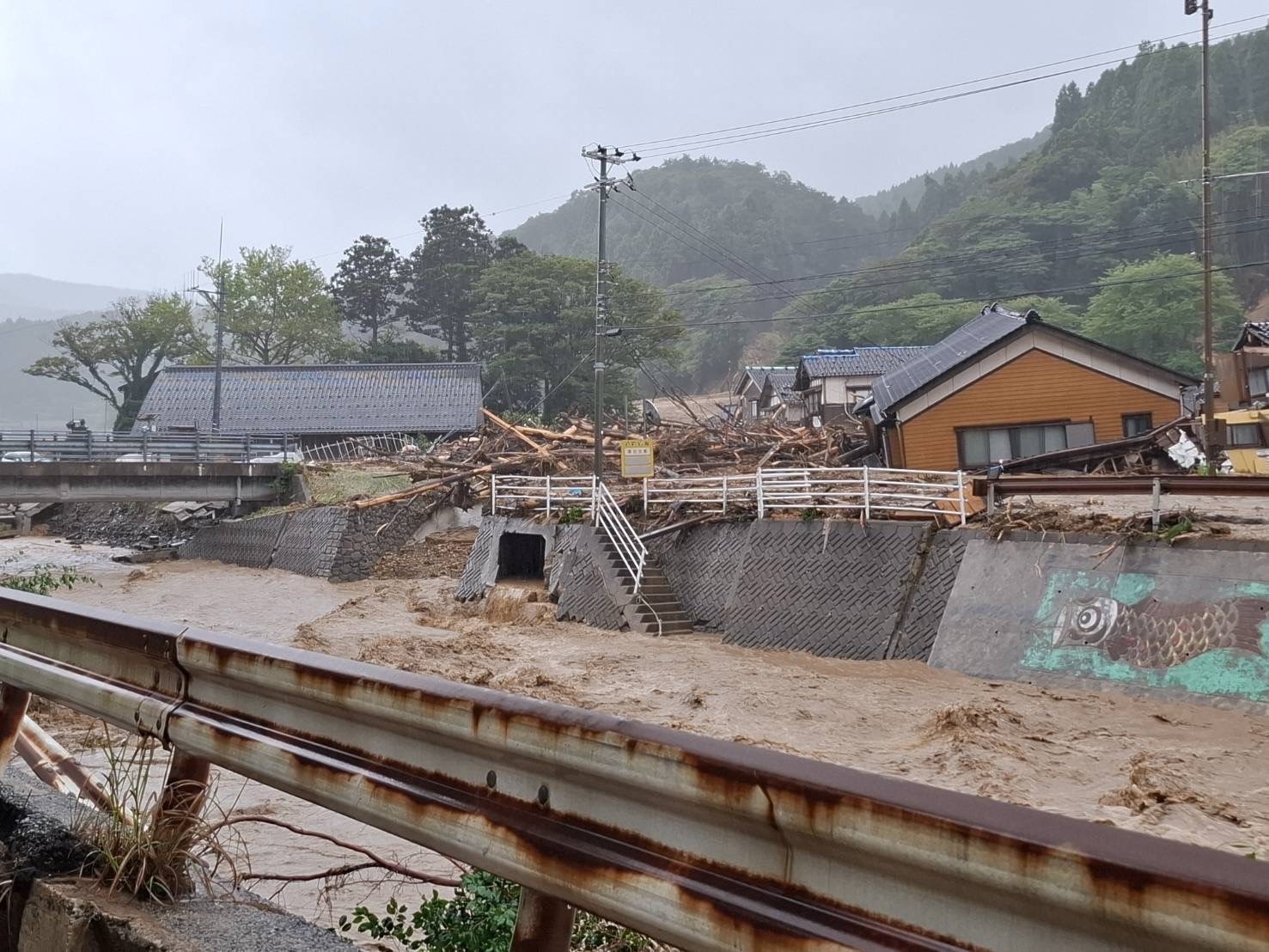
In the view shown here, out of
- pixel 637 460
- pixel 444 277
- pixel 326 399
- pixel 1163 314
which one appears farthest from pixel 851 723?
pixel 444 277

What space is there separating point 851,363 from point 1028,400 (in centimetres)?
2383

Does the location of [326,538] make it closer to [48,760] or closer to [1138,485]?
[1138,485]

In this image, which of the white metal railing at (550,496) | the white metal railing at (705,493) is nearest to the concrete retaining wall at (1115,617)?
the white metal railing at (705,493)

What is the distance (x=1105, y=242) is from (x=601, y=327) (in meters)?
66.3

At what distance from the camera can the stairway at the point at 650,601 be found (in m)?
22.9

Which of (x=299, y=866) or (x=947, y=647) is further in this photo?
(x=947, y=647)

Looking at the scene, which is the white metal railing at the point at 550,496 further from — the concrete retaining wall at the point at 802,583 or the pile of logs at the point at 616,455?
the pile of logs at the point at 616,455

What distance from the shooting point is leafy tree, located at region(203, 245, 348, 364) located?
73688mm

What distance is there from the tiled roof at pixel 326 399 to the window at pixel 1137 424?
1236 inches

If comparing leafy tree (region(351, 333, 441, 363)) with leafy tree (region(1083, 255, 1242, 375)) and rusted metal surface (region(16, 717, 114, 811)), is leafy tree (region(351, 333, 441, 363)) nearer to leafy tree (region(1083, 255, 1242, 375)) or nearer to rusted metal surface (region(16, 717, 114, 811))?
leafy tree (region(1083, 255, 1242, 375))

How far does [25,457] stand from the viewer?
3741cm

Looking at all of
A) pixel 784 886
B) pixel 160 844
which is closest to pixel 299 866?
pixel 160 844

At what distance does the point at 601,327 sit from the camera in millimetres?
29219

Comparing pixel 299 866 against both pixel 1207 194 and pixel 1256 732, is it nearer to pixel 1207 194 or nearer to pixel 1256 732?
pixel 1256 732
